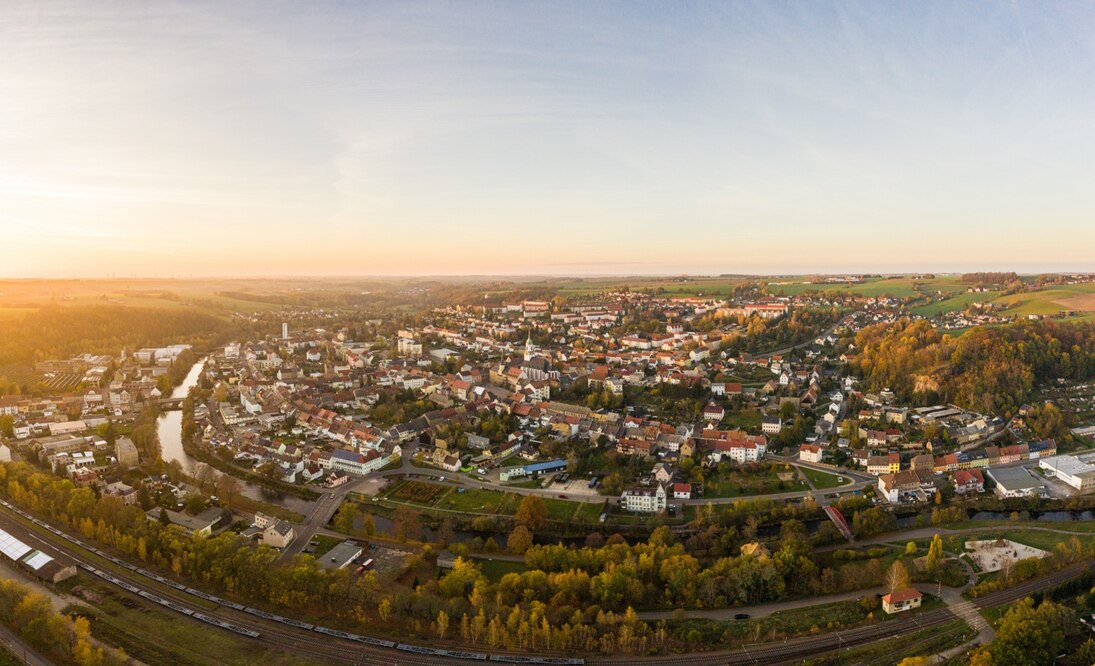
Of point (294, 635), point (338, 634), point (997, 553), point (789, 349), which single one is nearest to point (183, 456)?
point (294, 635)

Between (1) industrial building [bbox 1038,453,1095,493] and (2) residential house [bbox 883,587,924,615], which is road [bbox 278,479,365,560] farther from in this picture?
(1) industrial building [bbox 1038,453,1095,493]

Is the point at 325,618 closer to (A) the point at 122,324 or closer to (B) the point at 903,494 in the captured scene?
(B) the point at 903,494

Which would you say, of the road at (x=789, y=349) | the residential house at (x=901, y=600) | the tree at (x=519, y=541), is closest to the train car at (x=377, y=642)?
the tree at (x=519, y=541)

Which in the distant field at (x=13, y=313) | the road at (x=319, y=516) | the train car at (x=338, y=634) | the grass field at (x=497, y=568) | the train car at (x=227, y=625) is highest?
the distant field at (x=13, y=313)

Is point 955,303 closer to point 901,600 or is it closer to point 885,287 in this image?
point 885,287

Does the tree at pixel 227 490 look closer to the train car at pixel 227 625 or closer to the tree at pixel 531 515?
the train car at pixel 227 625

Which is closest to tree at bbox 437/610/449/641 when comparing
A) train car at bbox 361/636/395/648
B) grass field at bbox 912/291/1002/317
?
train car at bbox 361/636/395/648
